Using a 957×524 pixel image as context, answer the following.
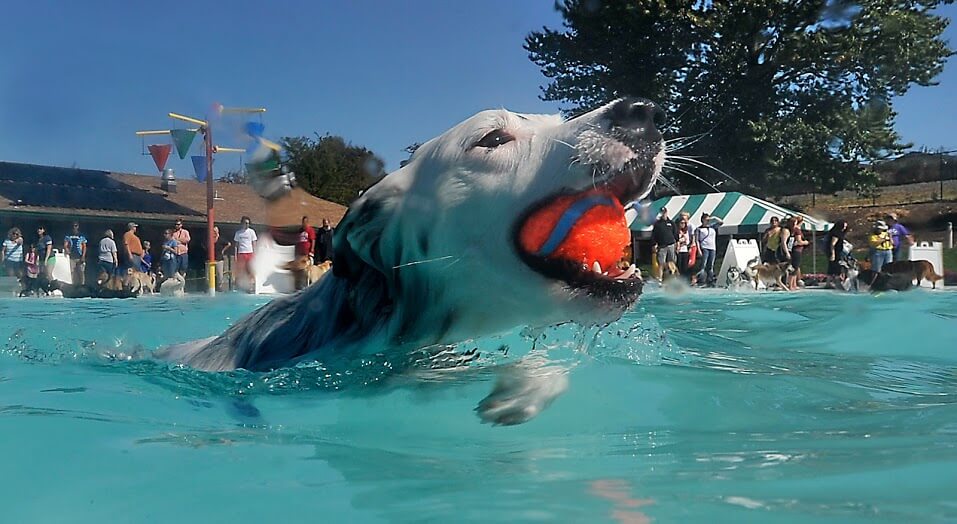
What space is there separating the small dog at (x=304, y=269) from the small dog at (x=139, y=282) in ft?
16.6

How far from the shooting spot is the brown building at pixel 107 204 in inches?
855

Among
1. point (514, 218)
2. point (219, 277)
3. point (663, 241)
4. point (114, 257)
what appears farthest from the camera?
point (114, 257)

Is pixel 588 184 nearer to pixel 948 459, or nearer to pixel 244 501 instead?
pixel 948 459

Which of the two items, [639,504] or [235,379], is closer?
[639,504]

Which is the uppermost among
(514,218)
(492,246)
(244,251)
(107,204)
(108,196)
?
(108,196)

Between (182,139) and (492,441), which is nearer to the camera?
(492,441)

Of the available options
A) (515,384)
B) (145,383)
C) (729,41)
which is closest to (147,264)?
(145,383)

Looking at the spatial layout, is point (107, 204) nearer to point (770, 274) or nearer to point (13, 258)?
point (13, 258)

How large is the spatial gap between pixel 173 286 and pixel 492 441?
13.6 metres

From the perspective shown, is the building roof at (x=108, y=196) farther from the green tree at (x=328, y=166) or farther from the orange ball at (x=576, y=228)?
the orange ball at (x=576, y=228)

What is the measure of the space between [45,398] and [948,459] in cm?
298

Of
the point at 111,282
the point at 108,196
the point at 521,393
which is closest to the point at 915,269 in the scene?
the point at 521,393

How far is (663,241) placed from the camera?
1516cm

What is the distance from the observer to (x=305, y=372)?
3516 millimetres
